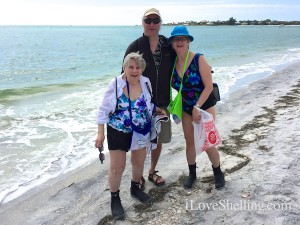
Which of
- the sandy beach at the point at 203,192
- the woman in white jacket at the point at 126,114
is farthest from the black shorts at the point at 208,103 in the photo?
the sandy beach at the point at 203,192

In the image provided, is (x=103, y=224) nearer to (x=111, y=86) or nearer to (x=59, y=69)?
(x=111, y=86)

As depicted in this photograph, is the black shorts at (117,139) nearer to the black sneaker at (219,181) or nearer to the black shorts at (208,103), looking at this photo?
the black shorts at (208,103)

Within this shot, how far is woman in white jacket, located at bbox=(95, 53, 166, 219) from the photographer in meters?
3.81

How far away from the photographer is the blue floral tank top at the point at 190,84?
4133mm

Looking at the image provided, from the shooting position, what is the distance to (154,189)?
15.4 feet

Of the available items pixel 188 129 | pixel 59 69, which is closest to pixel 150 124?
pixel 188 129

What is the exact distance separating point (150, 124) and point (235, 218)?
1429 millimetres

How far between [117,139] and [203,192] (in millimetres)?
1430

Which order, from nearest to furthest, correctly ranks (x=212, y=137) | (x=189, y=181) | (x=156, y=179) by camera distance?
(x=212, y=137) → (x=189, y=181) → (x=156, y=179)

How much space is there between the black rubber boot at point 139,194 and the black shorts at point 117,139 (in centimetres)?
75

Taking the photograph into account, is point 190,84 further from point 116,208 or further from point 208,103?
point 116,208

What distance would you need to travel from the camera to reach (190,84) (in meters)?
4.21

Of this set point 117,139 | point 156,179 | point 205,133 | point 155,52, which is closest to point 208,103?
point 205,133

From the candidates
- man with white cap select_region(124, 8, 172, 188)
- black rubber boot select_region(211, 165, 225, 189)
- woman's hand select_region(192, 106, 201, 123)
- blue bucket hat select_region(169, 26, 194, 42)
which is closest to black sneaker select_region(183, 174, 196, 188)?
black rubber boot select_region(211, 165, 225, 189)
